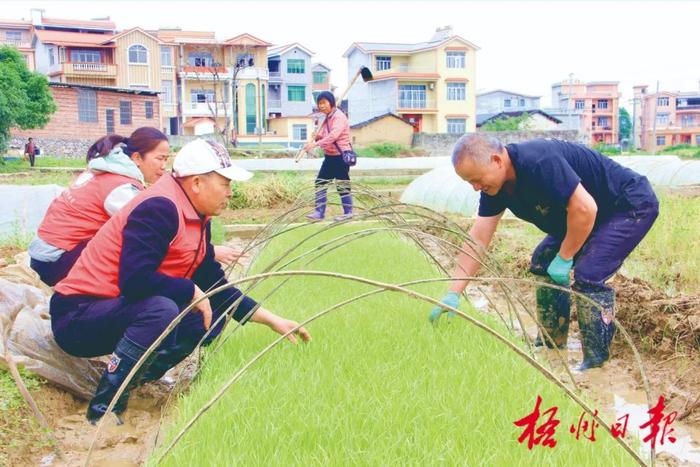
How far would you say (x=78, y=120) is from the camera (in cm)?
3194

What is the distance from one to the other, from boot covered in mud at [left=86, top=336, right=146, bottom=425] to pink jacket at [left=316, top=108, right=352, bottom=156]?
537 cm

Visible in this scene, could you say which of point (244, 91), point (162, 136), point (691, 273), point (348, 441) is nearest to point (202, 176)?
point (162, 136)

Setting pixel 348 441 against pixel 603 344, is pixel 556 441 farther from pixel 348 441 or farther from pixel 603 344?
pixel 603 344

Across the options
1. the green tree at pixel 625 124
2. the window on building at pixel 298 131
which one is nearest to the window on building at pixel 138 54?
the window on building at pixel 298 131

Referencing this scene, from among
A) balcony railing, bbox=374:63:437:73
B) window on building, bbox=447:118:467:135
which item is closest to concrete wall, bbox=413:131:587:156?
window on building, bbox=447:118:467:135

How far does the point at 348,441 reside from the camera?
7.39ft

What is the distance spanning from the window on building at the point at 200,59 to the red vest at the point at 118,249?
38754mm

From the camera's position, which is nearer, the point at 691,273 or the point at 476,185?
the point at 476,185

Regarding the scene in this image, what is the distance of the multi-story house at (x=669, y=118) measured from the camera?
6372 cm

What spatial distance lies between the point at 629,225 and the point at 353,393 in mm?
1728

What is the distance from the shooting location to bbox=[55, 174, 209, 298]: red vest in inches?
113

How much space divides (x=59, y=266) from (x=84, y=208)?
11.2 inches

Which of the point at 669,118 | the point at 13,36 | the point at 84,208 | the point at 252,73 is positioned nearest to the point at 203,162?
the point at 84,208

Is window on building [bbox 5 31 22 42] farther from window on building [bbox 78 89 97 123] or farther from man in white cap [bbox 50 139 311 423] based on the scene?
man in white cap [bbox 50 139 311 423]
